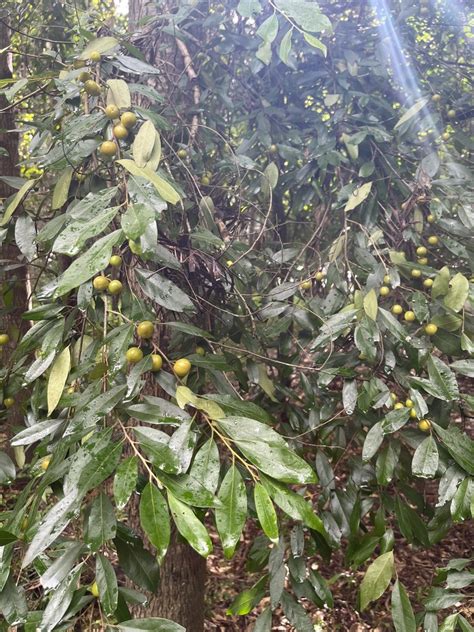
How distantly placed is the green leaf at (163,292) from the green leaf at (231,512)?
38cm

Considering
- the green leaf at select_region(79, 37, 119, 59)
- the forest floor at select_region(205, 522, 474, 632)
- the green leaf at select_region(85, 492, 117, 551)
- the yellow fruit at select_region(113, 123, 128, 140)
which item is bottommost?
the forest floor at select_region(205, 522, 474, 632)

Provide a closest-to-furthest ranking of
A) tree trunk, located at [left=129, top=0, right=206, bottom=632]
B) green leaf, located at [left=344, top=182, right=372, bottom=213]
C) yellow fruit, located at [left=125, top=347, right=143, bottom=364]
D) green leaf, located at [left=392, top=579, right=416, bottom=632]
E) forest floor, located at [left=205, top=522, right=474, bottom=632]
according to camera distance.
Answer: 1. yellow fruit, located at [left=125, top=347, right=143, bottom=364]
2. green leaf, located at [left=392, top=579, right=416, bottom=632]
3. green leaf, located at [left=344, top=182, right=372, bottom=213]
4. tree trunk, located at [left=129, top=0, right=206, bottom=632]
5. forest floor, located at [left=205, top=522, right=474, bottom=632]

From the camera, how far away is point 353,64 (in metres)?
1.88

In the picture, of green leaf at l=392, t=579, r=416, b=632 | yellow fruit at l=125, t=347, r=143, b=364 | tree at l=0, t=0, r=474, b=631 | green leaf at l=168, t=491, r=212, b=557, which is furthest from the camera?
green leaf at l=392, t=579, r=416, b=632

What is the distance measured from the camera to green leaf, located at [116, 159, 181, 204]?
867 mm

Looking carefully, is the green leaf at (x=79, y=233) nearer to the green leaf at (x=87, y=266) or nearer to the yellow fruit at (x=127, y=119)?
the green leaf at (x=87, y=266)

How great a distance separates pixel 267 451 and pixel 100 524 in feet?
1.00

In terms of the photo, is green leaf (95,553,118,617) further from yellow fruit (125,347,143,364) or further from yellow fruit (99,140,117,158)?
yellow fruit (99,140,117,158)

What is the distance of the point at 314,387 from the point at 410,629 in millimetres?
681

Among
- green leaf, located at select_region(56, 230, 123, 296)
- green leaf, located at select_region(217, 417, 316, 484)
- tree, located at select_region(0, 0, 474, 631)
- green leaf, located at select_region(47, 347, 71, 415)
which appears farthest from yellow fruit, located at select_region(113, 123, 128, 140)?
green leaf, located at select_region(217, 417, 316, 484)

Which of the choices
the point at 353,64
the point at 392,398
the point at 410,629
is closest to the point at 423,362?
the point at 392,398

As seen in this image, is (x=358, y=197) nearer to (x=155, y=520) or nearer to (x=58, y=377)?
(x=58, y=377)

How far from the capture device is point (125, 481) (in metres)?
0.80

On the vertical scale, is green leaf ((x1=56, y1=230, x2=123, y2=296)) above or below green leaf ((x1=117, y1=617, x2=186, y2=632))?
above
